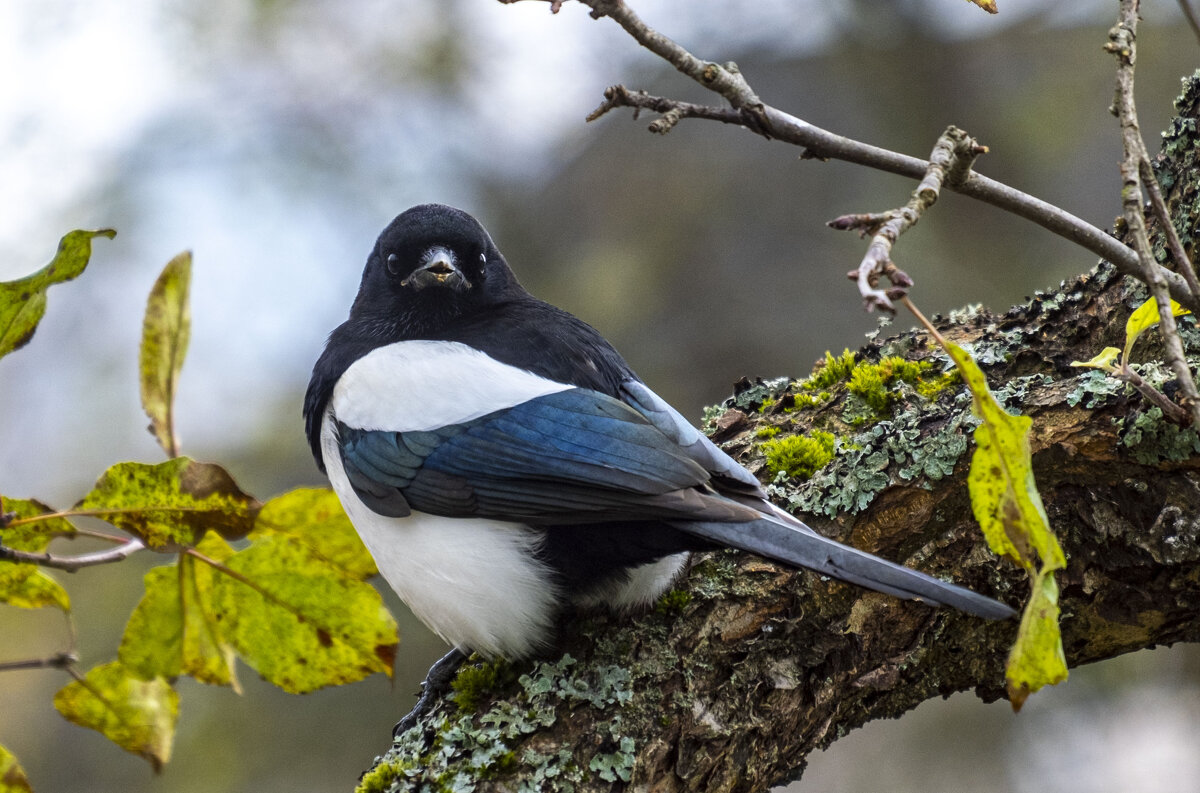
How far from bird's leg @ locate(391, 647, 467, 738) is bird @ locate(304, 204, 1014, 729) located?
4cm

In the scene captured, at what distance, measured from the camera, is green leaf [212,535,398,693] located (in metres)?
1.04

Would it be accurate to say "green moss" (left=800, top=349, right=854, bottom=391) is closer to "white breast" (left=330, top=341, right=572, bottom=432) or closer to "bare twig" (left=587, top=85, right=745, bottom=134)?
"white breast" (left=330, top=341, right=572, bottom=432)

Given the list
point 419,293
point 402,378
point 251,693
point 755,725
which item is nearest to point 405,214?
point 419,293

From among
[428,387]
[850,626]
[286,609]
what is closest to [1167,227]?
[850,626]

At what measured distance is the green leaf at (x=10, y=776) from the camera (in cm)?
102

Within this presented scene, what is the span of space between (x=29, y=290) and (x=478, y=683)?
1.19 m

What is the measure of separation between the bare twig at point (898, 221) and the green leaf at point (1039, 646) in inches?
13.9

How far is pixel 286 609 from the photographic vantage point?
1.05 m

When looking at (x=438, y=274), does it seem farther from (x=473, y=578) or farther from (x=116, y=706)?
(x=116, y=706)

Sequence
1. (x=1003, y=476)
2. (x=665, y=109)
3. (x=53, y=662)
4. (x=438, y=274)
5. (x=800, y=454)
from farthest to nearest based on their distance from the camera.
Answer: (x=438, y=274) < (x=800, y=454) < (x=665, y=109) < (x=1003, y=476) < (x=53, y=662)

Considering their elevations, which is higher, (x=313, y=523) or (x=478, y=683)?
(x=313, y=523)

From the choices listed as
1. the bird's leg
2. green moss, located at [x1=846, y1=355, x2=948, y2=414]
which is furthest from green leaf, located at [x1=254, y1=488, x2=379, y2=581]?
green moss, located at [x1=846, y1=355, x2=948, y2=414]

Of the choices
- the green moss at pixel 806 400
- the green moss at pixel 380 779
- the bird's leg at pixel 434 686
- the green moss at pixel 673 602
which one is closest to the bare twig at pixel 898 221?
the green moss at pixel 673 602

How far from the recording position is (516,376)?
7.06 ft
